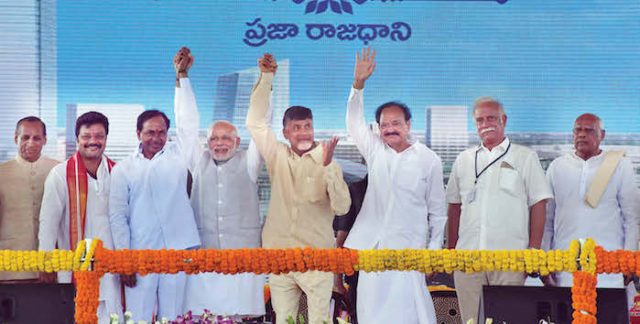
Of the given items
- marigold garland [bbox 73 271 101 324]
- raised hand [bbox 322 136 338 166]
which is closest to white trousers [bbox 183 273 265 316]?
raised hand [bbox 322 136 338 166]

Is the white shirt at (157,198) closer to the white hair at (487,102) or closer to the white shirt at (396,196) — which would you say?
the white shirt at (396,196)

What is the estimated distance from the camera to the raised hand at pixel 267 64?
17.5 feet

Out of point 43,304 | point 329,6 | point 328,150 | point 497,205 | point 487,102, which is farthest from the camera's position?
point 329,6

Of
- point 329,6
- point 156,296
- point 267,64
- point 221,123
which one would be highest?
point 329,6

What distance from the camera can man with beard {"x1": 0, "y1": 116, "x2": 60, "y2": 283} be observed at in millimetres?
5355

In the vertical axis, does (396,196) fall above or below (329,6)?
below

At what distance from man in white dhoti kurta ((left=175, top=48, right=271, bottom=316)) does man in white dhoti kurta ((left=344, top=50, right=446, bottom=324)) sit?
0.58m

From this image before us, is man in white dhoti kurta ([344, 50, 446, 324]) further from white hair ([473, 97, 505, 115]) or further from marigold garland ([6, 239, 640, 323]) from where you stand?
marigold garland ([6, 239, 640, 323])

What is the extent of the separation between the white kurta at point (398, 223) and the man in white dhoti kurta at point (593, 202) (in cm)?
68

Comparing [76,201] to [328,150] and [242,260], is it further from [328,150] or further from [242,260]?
[242,260]

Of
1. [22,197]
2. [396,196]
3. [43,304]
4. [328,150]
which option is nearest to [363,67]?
[328,150]

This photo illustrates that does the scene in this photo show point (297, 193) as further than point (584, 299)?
Yes

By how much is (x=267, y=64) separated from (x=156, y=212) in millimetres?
1049

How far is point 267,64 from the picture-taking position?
5332 mm
